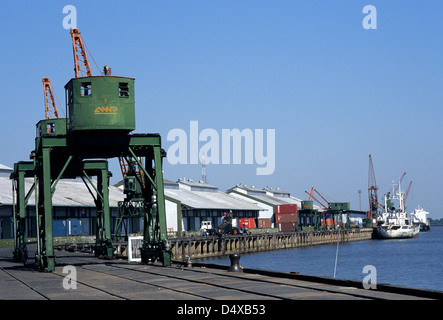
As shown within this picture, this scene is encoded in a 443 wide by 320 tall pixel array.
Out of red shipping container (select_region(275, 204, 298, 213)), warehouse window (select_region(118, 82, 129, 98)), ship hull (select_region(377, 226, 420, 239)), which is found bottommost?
ship hull (select_region(377, 226, 420, 239))

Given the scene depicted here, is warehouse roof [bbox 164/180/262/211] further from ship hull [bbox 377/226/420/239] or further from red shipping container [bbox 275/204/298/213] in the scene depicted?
ship hull [bbox 377/226/420/239]

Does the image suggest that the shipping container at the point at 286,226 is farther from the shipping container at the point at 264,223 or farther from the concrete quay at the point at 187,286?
the concrete quay at the point at 187,286

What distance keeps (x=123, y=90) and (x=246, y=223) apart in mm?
98452

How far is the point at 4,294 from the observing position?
2442cm

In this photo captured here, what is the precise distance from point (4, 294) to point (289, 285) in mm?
10993

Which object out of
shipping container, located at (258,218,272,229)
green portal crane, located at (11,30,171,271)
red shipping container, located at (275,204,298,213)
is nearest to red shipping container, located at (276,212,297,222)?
red shipping container, located at (275,204,298,213)

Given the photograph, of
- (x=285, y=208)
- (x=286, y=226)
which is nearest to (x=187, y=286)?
(x=285, y=208)

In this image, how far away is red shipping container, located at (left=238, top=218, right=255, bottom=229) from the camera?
13070cm

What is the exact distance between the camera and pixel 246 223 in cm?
13225

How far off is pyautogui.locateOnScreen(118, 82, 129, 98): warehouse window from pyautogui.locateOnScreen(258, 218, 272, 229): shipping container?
107 meters

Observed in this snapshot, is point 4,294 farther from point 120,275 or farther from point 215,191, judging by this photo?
point 215,191

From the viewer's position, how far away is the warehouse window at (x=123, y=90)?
117 ft

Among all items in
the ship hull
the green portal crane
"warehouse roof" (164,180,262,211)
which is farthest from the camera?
the ship hull
